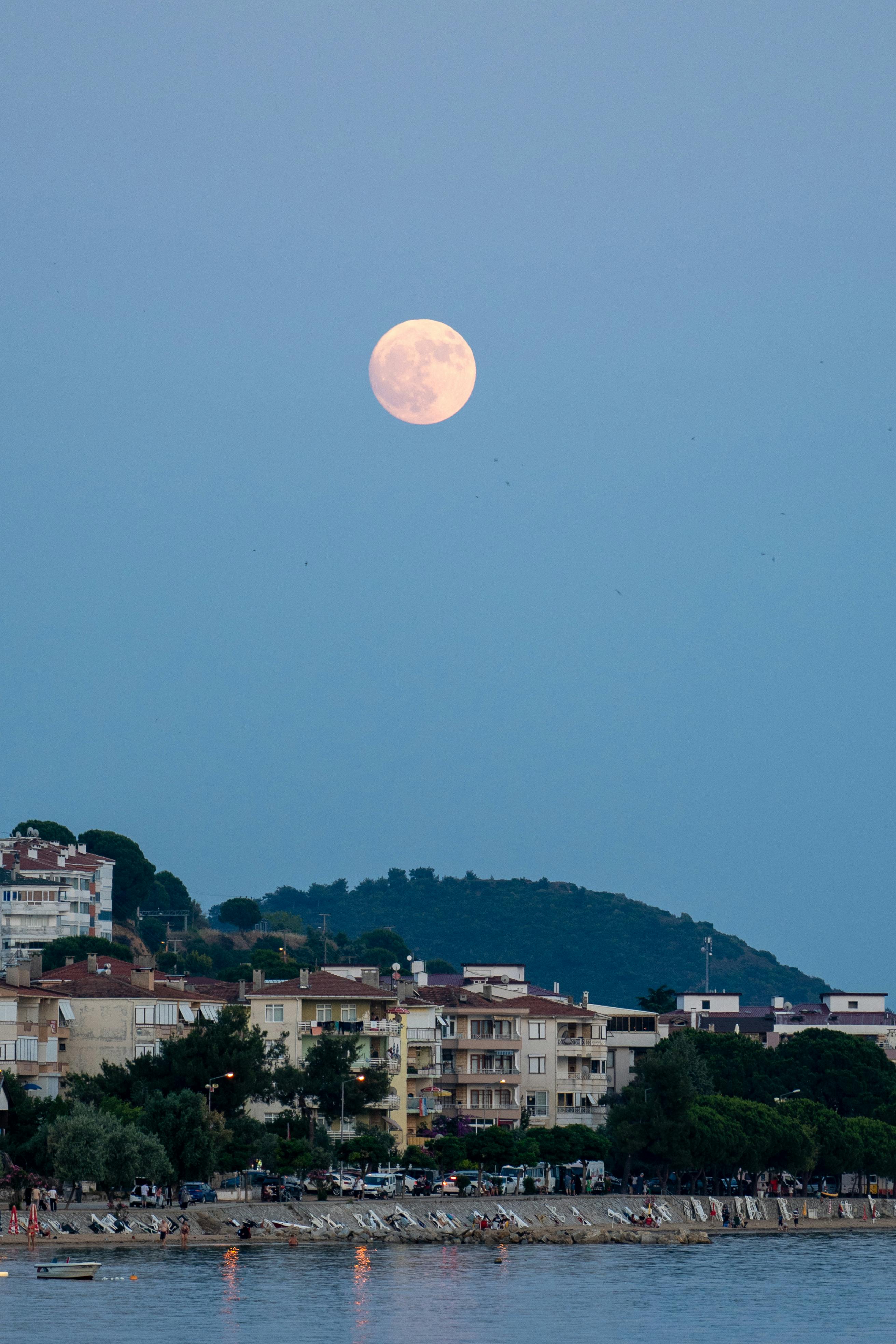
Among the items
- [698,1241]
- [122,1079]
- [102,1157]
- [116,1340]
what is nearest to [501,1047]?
[698,1241]

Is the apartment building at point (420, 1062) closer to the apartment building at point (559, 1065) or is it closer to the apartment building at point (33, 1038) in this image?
the apartment building at point (559, 1065)

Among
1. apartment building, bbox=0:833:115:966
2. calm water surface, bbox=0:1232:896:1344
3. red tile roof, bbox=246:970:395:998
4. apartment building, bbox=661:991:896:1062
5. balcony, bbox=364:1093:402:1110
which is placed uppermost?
apartment building, bbox=0:833:115:966

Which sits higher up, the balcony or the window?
the window

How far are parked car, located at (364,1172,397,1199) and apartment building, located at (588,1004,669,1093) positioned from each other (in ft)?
145

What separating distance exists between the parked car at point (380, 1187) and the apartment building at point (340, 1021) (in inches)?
415

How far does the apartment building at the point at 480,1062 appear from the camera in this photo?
139000 millimetres

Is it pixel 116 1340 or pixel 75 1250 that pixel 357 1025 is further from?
pixel 116 1340

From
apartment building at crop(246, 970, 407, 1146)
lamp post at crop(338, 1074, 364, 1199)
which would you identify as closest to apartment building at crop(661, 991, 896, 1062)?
apartment building at crop(246, 970, 407, 1146)

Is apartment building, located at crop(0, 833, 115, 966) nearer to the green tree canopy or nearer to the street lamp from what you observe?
the street lamp

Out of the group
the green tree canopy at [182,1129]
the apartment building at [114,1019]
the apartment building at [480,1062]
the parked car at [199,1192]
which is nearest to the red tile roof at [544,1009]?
the apartment building at [480,1062]

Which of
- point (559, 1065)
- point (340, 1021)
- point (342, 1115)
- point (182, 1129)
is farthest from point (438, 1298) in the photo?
point (559, 1065)

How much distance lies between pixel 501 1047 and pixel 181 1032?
28836 millimetres

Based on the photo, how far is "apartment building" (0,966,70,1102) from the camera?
4304 inches

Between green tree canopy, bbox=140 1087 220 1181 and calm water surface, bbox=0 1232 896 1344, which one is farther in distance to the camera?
green tree canopy, bbox=140 1087 220 1181
